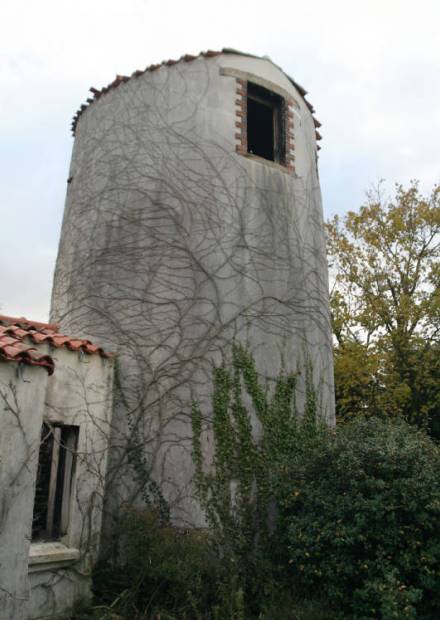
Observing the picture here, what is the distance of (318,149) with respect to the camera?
11.3 m

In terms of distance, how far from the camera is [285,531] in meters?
6.41

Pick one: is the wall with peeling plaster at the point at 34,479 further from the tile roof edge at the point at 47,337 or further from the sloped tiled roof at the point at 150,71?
the sloped tiled roof at the point at 150,71

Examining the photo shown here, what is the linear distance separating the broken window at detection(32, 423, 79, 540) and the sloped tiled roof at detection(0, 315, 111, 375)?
1059 mm

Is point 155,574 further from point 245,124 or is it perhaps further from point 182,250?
point 245,124

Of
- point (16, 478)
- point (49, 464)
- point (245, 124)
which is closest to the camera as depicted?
point (16, 478)

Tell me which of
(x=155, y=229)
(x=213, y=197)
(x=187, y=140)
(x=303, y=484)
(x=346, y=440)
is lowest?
(x=303, y=484)

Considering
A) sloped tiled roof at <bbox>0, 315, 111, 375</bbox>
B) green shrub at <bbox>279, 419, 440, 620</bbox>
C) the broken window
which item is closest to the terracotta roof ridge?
sloped tiled roof at <bbox>0, 315, 111, 375</bbox>

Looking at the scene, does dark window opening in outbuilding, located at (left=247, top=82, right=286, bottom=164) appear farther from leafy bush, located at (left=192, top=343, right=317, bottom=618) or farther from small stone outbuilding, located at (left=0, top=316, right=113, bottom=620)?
small stone outbuilding, located at (left=0, top=316, right=113, bottom=620)

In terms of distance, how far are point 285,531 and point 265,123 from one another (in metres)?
9.21

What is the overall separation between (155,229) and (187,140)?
173 cm

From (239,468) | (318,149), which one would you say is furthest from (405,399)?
(239,468)

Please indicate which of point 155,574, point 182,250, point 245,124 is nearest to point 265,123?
point 245,124

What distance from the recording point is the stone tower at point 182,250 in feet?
24.7

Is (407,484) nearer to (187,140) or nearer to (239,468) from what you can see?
(239,468)
